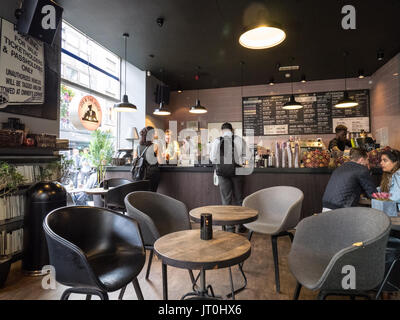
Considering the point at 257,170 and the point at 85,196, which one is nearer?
the point at 257,170

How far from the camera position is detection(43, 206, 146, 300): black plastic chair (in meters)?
1.42

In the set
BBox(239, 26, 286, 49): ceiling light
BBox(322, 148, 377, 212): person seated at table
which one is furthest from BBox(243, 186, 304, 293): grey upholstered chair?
BBox(239, 26, 286, 49): ceiling light

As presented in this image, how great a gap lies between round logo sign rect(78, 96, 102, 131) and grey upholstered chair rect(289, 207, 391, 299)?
3.94 m

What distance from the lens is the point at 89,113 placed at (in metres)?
4.69

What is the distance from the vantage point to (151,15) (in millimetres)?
3990

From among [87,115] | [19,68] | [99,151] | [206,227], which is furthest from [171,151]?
[206,227]

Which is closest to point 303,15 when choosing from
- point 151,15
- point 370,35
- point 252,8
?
point 252,8

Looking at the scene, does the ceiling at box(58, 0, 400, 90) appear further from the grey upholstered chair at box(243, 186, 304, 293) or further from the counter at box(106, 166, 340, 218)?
the counter at box(106, 166, 340, 218)

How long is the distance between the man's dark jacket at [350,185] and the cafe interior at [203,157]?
0.04 ft

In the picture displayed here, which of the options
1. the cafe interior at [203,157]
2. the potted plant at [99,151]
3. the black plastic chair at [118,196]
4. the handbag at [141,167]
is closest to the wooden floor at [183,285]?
the cafe interior at [203,157]

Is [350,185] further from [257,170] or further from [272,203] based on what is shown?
[257,170]

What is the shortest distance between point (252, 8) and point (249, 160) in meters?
2.38

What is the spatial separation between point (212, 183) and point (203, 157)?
124 inches
